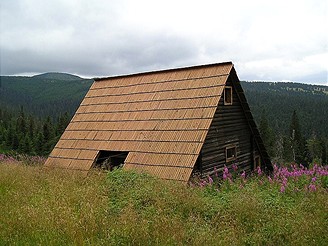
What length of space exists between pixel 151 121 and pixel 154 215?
25.8ft

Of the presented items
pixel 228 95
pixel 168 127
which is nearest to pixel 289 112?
pixel 228 95

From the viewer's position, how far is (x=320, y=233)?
6.07 meters

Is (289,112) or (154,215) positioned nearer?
(154,215)

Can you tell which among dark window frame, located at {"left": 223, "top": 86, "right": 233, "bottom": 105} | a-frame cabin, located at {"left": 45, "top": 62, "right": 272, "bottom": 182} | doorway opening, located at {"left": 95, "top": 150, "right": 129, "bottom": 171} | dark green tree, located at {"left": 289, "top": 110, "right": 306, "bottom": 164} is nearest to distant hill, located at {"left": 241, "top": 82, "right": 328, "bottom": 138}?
dark green tree, located at {"left": 289, "top": 110, "right": 306, "bottom": 164}

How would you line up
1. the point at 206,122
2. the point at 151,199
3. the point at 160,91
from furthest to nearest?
the point at 160,91 < the point at 206,122 < the point at 151,199

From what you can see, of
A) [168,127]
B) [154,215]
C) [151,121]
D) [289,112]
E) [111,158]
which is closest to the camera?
[154,215]

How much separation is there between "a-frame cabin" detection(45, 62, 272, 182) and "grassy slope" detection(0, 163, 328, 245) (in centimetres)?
335

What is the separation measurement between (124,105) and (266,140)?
141ft

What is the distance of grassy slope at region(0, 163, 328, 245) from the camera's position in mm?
5828

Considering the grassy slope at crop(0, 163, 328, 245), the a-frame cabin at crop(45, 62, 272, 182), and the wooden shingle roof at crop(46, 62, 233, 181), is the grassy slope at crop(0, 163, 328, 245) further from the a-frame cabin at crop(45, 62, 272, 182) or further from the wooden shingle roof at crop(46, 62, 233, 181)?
the a-frame cabin at crop(45, 62, 272, 182)

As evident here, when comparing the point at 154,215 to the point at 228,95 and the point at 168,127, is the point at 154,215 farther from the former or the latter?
the point at 228,95

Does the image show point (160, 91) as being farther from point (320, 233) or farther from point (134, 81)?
point (320, 233)

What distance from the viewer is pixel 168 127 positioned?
13.7 metres

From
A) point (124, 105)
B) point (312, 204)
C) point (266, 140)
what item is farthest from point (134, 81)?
point (266, 140)
